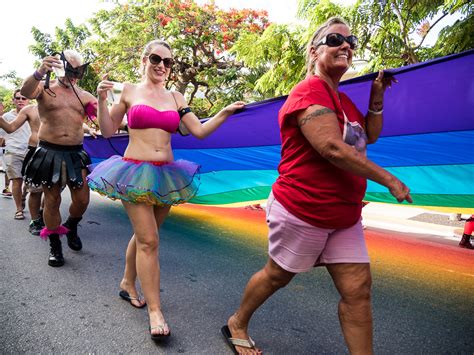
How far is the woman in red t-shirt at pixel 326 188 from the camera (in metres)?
1.64

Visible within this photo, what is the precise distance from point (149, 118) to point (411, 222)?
19.4 ft

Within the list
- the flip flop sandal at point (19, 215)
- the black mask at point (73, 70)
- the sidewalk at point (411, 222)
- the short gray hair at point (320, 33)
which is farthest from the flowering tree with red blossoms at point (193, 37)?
the short gray hair at point (320, 33)

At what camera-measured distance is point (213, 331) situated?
242 centimetres

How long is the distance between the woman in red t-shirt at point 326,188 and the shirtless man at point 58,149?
2.50m

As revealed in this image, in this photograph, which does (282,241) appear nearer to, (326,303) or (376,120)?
(376,120)

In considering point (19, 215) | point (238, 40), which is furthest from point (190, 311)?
point (238, 40)

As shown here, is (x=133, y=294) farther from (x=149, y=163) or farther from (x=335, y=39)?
(x=335, y=39)

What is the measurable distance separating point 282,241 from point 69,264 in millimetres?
2603

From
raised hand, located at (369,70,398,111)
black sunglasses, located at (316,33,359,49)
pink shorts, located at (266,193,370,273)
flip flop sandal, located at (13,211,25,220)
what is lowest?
flip flop sandal, located at (13,211,25,220)

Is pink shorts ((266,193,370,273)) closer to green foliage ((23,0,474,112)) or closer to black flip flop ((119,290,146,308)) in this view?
black flip flop ((119,290,146,308))

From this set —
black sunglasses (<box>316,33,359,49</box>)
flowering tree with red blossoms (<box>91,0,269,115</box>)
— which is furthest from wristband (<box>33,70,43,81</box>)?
flowering tree with red blossoms (<box>91,0,269,115</box>)

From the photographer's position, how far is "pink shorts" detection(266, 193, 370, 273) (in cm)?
179

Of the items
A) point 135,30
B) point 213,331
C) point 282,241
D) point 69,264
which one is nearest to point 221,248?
point 69,264

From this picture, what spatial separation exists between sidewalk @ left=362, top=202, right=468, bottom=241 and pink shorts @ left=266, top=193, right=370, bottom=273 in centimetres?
470
